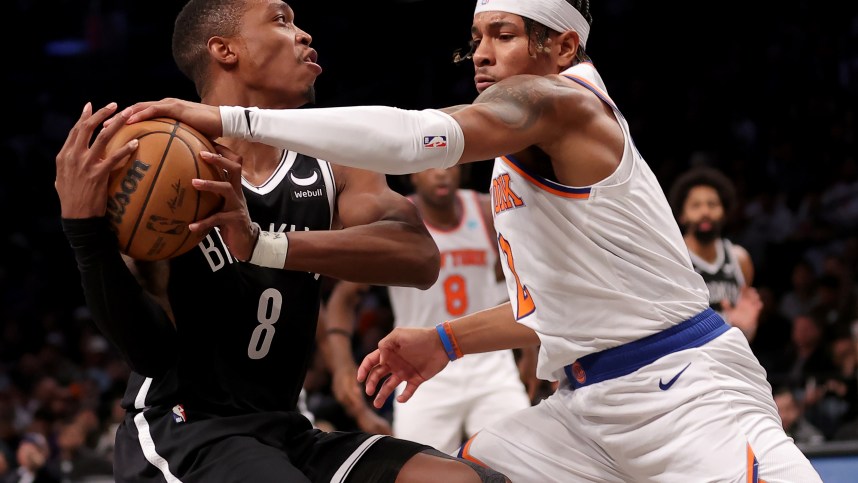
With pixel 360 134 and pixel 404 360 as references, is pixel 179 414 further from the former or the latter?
pixel 360 134

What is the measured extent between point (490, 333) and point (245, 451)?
1.03m

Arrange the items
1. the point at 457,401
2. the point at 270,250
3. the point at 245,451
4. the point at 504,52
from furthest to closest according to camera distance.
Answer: the point at 457,401
the point at 504,52
the point at 245,451
the point at 270,250

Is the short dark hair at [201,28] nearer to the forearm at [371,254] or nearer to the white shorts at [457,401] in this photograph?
the forearm at [371,254]

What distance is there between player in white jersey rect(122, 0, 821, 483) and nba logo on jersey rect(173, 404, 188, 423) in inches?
24.9

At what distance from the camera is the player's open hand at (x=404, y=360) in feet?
12.4

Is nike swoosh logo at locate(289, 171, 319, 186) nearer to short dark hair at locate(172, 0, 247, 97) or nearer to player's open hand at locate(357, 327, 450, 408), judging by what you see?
short dark hair at locate(172, 0, 247, 97)

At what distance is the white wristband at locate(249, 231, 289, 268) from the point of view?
3.08m

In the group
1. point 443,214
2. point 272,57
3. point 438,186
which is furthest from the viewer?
point 443,214

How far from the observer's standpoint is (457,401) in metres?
6.91

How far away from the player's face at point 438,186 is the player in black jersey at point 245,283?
11.2ft

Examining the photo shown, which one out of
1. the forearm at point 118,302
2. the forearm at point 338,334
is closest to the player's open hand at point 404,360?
the forearm at point 118,302

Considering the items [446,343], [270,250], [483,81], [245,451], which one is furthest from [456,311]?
[270,250]

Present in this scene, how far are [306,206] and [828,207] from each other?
8.16 m

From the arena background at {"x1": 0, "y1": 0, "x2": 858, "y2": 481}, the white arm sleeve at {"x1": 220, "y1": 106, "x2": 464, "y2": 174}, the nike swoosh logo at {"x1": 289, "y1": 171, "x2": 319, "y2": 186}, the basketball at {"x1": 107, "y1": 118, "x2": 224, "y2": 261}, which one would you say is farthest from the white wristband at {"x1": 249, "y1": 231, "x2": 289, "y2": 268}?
the arena background at {"x1": 0, "y1": 0, "x2": 858, "y2": 481}
